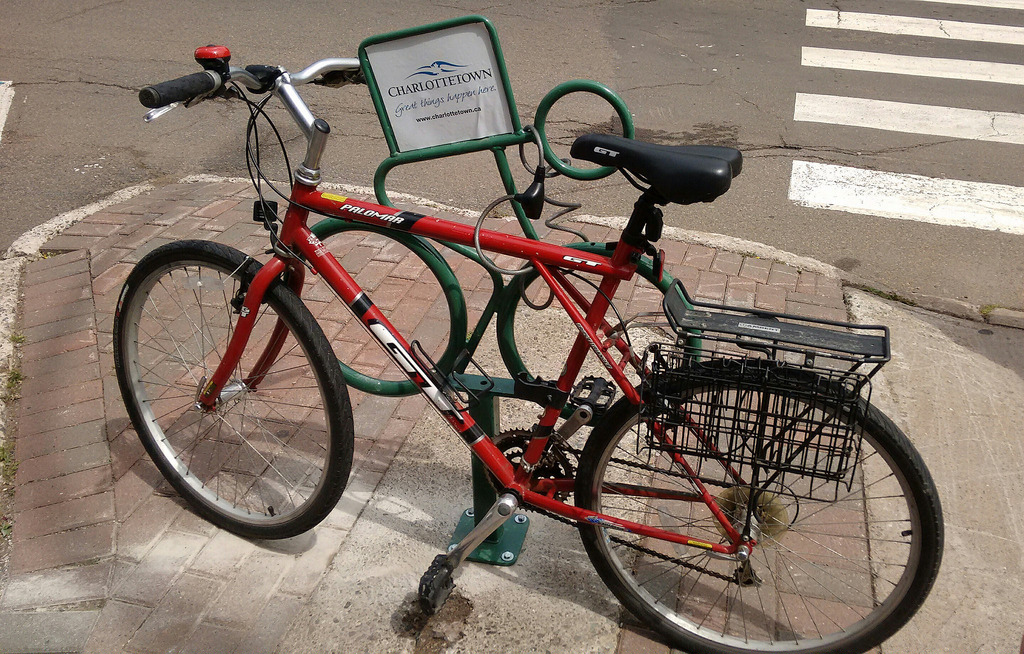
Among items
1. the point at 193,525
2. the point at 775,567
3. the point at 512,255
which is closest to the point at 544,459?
the point at 512,255

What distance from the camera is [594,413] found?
2.26 meters

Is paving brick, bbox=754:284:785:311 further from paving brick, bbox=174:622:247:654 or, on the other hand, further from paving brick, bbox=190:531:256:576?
paving brick, bbox=174:622:247:654

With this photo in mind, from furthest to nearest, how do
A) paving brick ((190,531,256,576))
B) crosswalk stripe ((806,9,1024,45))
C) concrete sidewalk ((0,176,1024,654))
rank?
crosswalk stripe ((806,9,1024,45)), paving brick ((190,531,256,576)), concrete sidewalk ((0,176,1024,654))

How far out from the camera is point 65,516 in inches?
114

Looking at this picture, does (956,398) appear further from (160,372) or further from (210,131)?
(210,131)

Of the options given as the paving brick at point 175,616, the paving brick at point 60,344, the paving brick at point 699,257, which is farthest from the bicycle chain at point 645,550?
the paving brick at point 60,344

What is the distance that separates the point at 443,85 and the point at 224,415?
1361 mm

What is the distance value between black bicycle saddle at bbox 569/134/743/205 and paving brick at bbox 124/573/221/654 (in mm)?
1742

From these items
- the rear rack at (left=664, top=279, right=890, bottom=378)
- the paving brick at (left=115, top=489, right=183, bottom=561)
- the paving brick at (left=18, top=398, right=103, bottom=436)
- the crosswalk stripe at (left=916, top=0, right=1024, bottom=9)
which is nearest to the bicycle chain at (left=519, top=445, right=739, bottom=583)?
the rear rack at (left=664, top=279, right=890, bottom=378)

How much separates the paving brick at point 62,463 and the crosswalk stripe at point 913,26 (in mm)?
7849

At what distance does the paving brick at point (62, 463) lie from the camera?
10.1ft

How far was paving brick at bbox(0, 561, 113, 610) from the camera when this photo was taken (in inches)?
102

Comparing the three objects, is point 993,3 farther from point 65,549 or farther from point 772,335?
point 65,549

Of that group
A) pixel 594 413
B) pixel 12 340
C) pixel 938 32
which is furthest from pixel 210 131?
pixel 938 32
